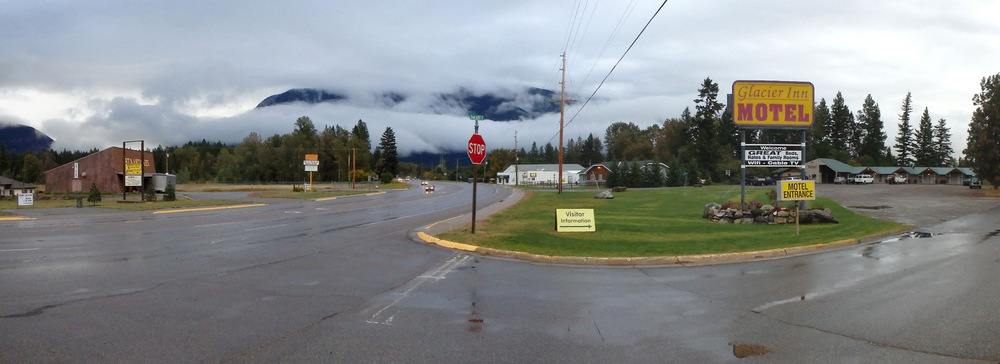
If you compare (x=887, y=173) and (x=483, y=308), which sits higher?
(x=887, y=173)

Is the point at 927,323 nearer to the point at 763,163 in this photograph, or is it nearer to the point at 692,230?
the point at 692,230

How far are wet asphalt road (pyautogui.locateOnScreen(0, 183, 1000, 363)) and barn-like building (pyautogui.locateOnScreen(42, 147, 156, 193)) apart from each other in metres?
56.3

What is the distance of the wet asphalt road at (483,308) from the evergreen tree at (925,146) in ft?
420

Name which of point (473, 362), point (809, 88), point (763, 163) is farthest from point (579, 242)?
point (809, 88)

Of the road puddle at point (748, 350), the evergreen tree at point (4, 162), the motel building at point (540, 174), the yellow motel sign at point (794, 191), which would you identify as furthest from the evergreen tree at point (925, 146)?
the evergreen tree at point (4, 162)

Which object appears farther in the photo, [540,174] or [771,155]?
[540,174]

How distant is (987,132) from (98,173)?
276 ft

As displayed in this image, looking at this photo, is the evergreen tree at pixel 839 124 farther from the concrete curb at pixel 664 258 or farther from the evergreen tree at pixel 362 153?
the concrete curb at pixel 664 258

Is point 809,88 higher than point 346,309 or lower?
higher

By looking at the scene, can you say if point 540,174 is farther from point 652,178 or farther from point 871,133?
point 871,133

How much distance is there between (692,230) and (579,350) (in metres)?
13.0

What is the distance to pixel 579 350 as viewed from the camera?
546 cm

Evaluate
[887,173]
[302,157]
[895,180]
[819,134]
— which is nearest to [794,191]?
[895,180]

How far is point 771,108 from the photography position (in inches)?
888
